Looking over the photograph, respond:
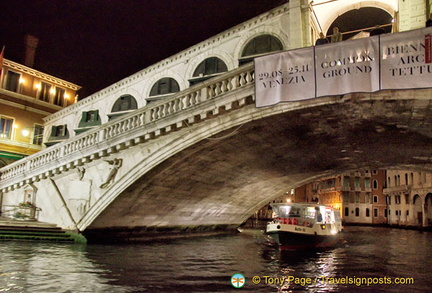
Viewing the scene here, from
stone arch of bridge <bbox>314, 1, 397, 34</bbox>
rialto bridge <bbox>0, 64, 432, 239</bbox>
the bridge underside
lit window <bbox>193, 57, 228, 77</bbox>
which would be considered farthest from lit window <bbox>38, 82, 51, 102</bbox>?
stone arch of bridge <bbox>314, 1, 397, 34</bbox>

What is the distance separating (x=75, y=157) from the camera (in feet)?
51.8

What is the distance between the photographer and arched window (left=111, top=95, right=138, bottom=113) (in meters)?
20.1

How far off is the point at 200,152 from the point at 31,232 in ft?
26.3

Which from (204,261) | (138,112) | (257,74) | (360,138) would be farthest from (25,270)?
(360,138)

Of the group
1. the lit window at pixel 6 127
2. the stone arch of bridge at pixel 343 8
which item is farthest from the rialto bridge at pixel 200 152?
the lit window at pixel 6 127

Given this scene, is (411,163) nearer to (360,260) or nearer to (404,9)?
(360,260)

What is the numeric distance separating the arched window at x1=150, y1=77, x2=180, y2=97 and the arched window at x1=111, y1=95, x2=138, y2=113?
1.36 metres

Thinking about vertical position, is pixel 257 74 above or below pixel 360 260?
above

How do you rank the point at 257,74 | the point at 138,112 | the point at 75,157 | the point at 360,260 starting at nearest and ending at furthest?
the point at 257,74 < the point at 360,260 < the point at 138,112 < the point at 75,157

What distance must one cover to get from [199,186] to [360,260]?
27.9 feet

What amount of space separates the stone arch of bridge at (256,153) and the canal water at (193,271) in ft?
10.3

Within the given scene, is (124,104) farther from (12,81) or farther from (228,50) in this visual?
(12,81)

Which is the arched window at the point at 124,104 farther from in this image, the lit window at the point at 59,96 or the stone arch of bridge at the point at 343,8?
the stone arch of bridge at the point at 343,8

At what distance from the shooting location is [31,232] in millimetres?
15367
